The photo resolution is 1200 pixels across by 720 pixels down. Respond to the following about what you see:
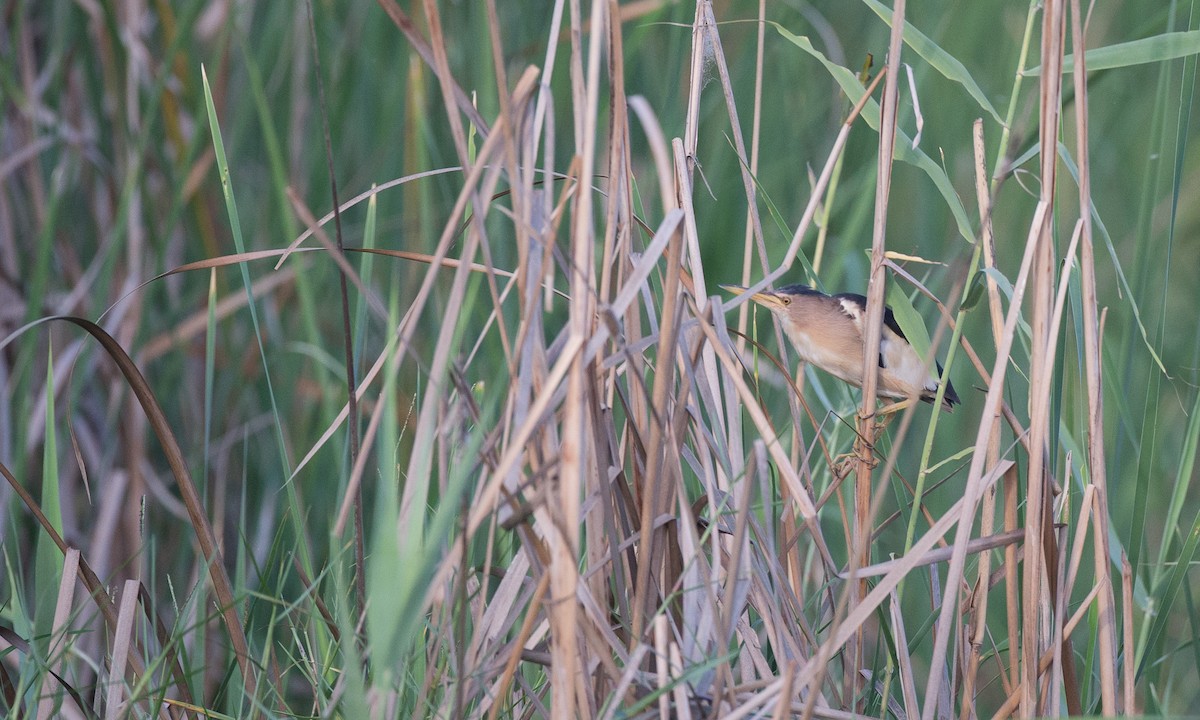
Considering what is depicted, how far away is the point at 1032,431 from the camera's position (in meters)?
0.68

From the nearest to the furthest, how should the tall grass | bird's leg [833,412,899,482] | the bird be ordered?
the tall grass, bird's leg [833,412,899,482], the bird

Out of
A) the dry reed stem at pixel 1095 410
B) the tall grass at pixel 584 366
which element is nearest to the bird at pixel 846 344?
the tall grass at pixel 584 366

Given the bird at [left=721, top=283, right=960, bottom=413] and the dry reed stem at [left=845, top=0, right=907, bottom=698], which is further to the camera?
the bird at [left=721, top=283, right=960, bottom=413]

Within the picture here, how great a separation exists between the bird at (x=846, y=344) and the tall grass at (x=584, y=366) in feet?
0.21

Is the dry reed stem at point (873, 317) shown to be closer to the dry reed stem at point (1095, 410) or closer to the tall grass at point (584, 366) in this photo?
the tall grass at point (584, 366)

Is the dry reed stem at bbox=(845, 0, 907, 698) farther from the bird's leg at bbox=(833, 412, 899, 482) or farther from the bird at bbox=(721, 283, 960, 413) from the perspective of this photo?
the bird at bbox=(721, 283, 960, 413)

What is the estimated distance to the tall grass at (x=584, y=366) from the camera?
24.1 inches

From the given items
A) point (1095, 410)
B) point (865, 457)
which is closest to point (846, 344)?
point (865, 457)

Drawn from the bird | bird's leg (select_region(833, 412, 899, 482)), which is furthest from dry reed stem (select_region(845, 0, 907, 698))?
the bird

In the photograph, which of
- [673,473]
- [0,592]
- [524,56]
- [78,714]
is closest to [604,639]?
[673,473]

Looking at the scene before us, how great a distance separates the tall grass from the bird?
7 cm

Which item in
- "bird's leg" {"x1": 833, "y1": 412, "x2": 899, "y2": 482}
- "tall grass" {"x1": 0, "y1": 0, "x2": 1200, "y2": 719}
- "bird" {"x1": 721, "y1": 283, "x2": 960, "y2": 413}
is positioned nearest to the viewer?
"tall grass" {"x1": 0, "y1": 0, "x2": 1200, "y2": 719}

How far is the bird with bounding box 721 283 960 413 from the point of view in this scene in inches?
37.3

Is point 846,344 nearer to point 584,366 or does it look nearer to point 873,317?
point 873,317
